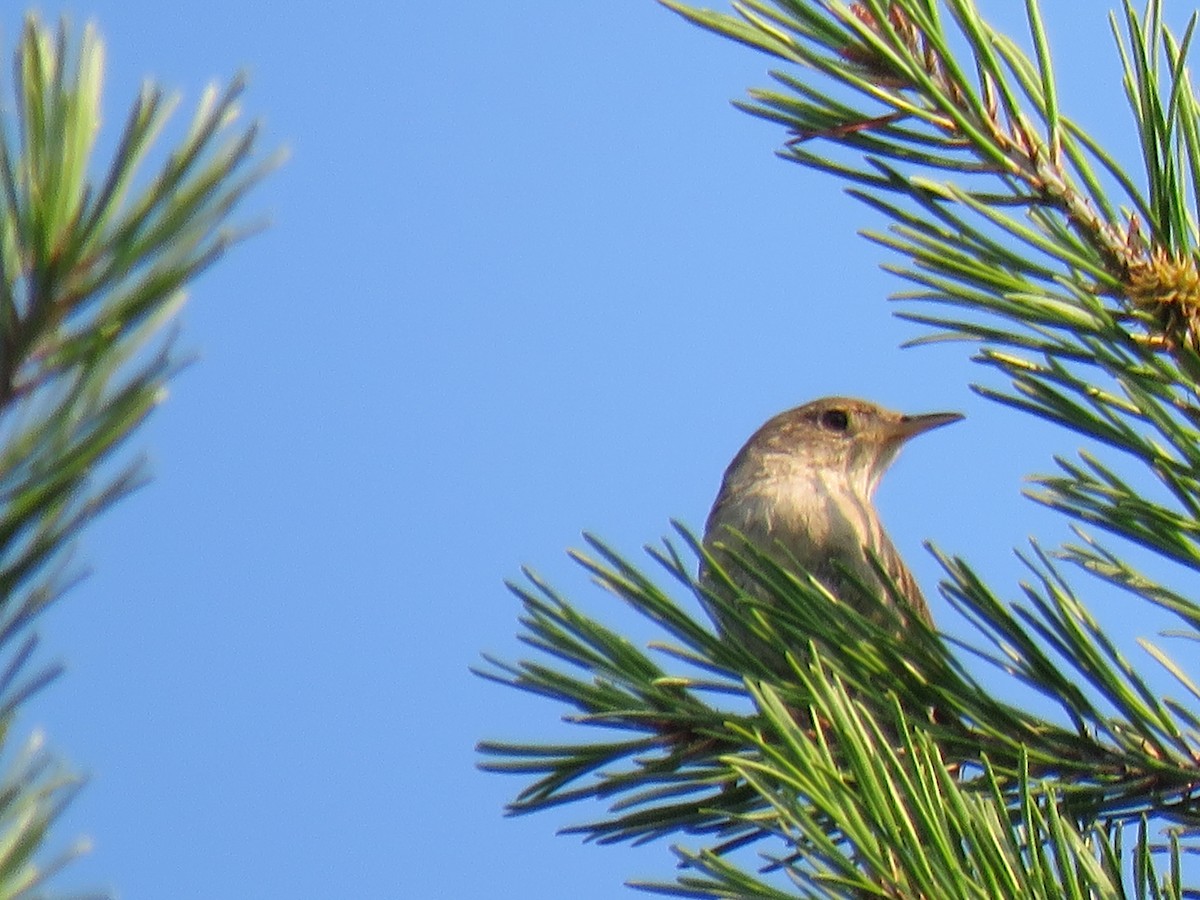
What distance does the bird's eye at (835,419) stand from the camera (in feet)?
19.4

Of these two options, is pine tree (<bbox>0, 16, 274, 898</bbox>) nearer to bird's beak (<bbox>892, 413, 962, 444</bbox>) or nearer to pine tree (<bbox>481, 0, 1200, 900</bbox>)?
pine tree (<bbox>481, 0, 1200, 900</bbox>)

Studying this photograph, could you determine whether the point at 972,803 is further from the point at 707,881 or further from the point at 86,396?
the point at 86,396

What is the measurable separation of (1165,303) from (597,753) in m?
0.83

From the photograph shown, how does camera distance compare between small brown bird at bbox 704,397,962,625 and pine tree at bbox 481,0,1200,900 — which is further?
small brown bird at bbox 704,397,962,625

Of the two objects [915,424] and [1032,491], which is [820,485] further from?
[1032,491]

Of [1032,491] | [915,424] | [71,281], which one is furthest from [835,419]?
[71,281]

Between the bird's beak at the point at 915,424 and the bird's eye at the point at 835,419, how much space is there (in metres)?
0.22

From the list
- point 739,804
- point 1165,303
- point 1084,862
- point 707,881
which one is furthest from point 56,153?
point 739,804

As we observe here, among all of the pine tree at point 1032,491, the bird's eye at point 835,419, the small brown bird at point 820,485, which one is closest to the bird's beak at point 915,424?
the small brown bird at point 820,485

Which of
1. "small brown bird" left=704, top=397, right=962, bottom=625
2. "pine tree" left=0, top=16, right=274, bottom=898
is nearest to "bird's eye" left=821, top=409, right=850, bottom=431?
"small brown bird" left=704, top=397, right=962, bottom=625

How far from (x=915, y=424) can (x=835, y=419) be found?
1.09 ft

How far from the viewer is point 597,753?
6.43 feet

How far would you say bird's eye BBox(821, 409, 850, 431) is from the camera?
19.4 feet

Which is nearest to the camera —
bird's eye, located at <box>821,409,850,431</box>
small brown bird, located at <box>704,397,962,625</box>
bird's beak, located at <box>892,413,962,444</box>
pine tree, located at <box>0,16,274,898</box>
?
pine tree, located at <box>0,16,274,898</box>
